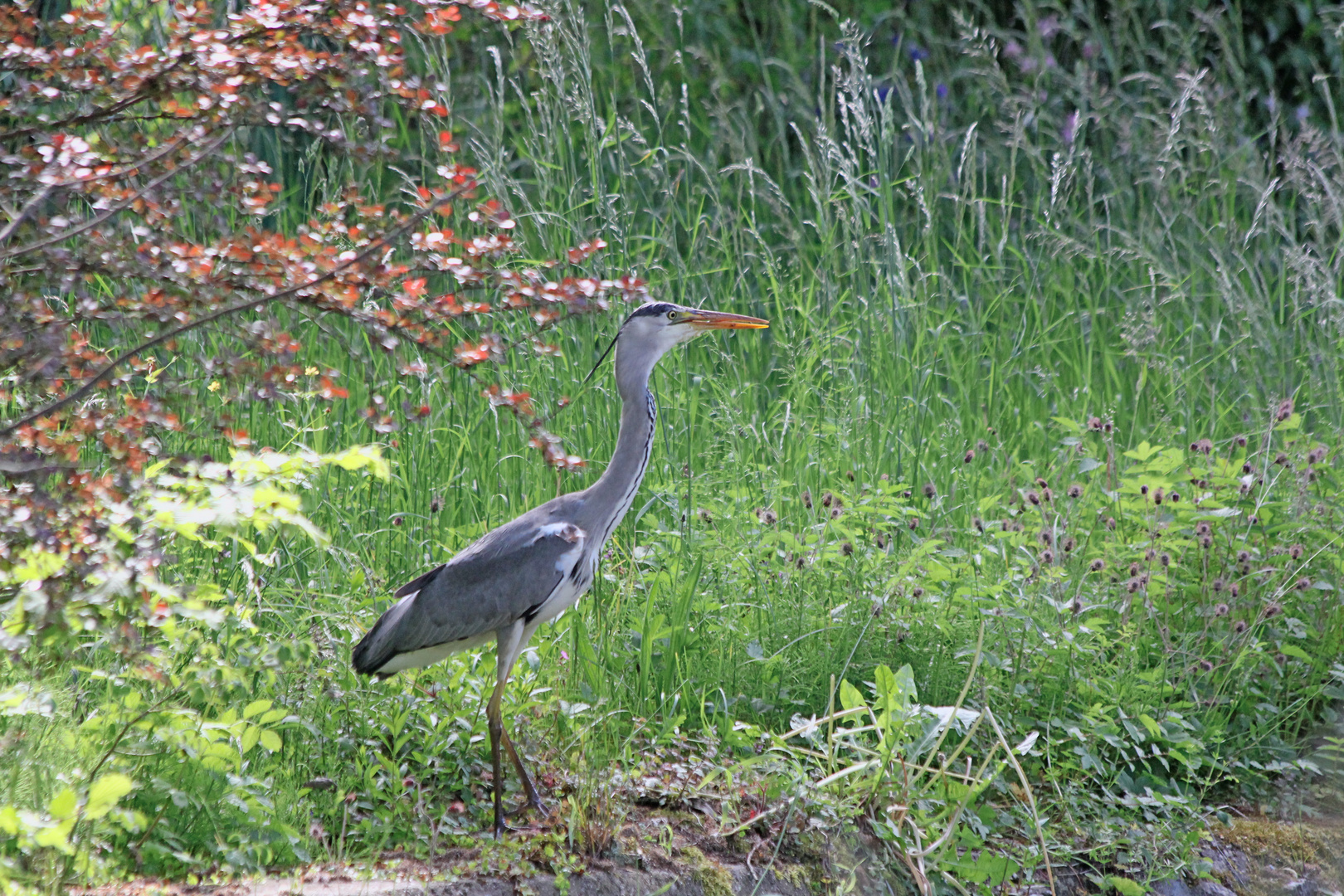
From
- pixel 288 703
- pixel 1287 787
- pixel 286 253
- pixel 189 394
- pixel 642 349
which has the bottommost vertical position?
pixel 1287 787

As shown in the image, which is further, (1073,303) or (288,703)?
(1073,303)

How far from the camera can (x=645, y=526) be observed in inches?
174

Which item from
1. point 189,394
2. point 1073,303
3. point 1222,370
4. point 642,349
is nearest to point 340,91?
point 189,394

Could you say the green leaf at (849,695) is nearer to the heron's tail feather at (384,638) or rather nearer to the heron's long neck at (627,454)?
the heron's long neck at (627,454)

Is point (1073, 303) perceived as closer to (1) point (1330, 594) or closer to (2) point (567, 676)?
(1) point (1330, 594)

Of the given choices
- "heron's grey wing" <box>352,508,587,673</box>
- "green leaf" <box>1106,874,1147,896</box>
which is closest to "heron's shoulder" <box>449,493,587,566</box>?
"heron's grey wing" <box>352,508,587,673</box>

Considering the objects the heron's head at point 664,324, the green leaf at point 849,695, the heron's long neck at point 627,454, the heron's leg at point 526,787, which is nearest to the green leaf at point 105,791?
the heron's leg at point 526,787

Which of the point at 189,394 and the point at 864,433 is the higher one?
the point at 189,394

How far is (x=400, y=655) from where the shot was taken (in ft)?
10.5

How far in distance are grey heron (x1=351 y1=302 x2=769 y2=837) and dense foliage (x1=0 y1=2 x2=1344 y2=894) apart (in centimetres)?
17

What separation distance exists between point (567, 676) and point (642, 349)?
0.93 metres

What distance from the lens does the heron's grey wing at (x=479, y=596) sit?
3191 millimetres

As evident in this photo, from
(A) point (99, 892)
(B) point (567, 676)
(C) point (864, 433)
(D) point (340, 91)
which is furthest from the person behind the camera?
(C) point (864, 433)

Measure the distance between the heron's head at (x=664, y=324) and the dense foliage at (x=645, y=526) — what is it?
365 millimetres
